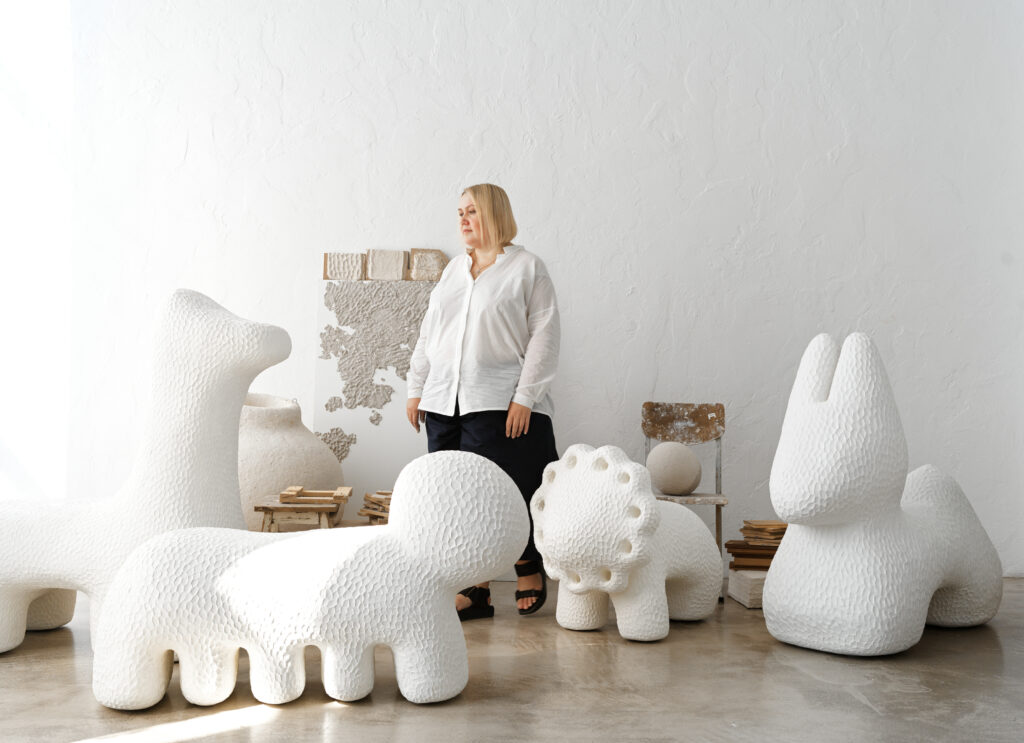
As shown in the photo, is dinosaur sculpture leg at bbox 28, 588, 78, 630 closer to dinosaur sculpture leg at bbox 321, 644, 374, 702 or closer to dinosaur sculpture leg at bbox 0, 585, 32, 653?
dinosaur sculpture leg at bbox 0, 585, 32, 653

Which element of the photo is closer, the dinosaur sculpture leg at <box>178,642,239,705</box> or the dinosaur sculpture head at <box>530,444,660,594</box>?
the dinosaur sculpture leg at <box>178,642,239,705</box>

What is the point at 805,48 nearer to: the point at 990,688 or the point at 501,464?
the point at 501,464

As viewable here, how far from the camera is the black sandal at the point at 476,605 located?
344 cm

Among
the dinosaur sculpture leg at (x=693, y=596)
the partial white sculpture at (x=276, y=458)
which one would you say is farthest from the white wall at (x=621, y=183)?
the dinosaur sculpture leg at (x=693, y=596)

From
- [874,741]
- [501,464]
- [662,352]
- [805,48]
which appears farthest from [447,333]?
[805,48]

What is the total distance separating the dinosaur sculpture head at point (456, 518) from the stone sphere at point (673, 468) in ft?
6.04

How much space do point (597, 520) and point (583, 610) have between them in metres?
0.47

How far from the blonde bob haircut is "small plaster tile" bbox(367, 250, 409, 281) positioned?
1.09 metres

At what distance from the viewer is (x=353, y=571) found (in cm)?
218

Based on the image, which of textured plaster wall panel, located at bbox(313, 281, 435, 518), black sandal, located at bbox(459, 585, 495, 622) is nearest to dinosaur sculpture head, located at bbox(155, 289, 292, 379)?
black sandal, located at bbox(459, 585, 495, 622)

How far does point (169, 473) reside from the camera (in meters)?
2.68

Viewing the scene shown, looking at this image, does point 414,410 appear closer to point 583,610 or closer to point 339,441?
point 339,441

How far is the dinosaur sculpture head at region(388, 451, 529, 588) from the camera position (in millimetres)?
2232

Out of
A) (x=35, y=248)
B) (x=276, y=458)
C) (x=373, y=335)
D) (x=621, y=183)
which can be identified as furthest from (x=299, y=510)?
(x=35, y=248)
